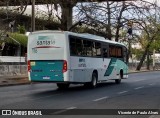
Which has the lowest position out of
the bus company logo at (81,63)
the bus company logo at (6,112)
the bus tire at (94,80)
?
the bus company logo at (6,112)

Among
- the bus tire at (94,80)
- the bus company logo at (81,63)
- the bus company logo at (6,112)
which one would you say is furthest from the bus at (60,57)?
the bus company logo at (6,112)

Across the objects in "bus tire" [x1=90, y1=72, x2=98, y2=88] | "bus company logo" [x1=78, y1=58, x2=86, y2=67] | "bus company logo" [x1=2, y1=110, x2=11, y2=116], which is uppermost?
"bus company logo" [x1=78, y1=58, x2=86, y2=67]

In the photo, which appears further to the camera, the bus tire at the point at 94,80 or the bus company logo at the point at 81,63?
the bus tire at the point at 94,80

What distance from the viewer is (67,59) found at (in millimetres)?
21953

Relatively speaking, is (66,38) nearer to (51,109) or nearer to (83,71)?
(83,71)

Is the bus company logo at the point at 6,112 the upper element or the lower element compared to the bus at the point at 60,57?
lower

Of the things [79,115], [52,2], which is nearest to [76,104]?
[79,115]

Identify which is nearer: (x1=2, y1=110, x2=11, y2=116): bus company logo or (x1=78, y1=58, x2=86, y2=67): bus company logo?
(x1=2, y1=110, x2=11, y2=116): bus company logo

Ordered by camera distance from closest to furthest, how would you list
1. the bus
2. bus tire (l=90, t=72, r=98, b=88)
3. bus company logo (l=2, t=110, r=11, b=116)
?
bus company logo (l=2, t=110, r=11, b=116), the bus, bus tire (l=90, t=72, r=98, b=88)

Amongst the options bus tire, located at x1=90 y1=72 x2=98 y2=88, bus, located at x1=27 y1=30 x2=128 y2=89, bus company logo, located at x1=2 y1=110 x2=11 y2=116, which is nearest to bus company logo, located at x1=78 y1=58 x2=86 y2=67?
bus, located at x1=27 y1=30 x2=128 y2=89

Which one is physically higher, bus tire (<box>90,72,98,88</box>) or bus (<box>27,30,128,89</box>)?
bus (<box>27,30,128,89</box>)

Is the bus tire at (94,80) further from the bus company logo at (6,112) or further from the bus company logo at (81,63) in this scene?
the bus company logo at (6,112)

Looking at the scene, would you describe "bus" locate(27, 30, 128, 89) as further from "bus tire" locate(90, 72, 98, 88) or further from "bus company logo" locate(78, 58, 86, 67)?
"bus tire" locate(90, 72, 98, 88)

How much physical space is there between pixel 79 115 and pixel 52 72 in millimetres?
9263
